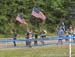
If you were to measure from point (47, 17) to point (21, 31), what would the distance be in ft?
18.6

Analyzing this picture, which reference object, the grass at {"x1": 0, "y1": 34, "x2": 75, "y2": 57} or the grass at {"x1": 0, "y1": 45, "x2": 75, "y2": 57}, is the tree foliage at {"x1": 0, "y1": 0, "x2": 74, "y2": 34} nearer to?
the grass at {"x1": 0, "y1": 34, "x2": 75, "y2": 57}

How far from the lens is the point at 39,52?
65.9 ft

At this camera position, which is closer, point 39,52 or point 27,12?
point 39,52

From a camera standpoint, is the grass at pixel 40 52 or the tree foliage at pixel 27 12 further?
the tree foliage at pixel 27 12

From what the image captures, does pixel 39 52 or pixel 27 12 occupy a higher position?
pixel 27 12

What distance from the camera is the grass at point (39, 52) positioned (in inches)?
744

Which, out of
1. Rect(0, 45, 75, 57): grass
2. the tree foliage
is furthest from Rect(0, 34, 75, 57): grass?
the tree foliage

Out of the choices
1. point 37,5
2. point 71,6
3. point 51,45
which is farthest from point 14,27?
point 51,45

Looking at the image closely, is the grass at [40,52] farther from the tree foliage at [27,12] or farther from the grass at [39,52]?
the tree foliage at [27,12]

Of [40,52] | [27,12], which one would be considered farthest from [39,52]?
[27,12]

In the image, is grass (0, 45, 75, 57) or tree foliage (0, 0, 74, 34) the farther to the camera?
tree foliage (0, 0, 74, 34)

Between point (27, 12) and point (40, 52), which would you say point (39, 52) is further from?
point (27, 12)

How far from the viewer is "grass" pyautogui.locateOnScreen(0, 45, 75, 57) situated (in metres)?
18.9

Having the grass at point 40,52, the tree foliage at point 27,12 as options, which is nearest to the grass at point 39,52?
the grass at point 40,52
